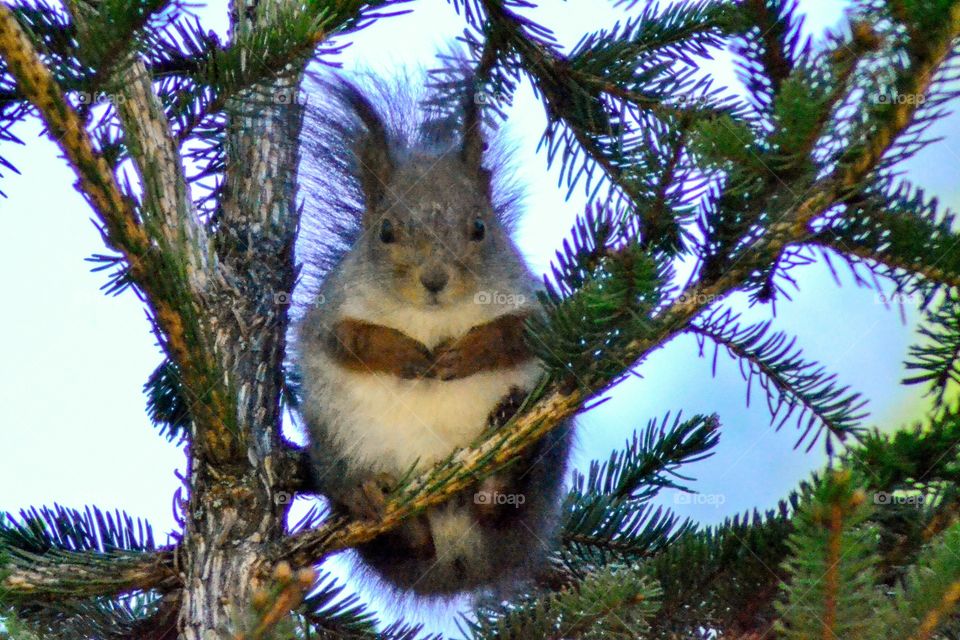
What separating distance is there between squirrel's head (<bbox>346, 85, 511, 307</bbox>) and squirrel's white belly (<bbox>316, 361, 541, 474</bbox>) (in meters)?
0.17

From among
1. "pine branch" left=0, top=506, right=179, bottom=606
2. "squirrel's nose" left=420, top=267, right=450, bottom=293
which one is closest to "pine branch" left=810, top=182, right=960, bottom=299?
"squirrel's nose" left=420, top=267, right=450, bottom=293

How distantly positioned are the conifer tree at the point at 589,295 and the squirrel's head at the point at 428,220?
0.58ft

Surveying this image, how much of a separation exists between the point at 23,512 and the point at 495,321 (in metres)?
0.83

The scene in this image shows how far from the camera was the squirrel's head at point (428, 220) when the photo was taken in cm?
183

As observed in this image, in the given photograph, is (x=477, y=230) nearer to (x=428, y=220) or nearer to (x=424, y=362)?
(x=428, y=220)

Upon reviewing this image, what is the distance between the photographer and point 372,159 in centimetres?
201

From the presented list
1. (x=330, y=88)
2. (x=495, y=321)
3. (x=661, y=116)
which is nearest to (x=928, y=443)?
(x=661, y=116)

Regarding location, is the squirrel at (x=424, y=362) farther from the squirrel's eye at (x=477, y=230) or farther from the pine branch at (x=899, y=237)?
the pine branch at (x=899, y=237)

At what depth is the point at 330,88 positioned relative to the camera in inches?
73.1

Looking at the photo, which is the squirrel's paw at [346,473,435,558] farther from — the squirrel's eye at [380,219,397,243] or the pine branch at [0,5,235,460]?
the squirrel's eye at [380,219,397,243]

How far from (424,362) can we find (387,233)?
27 centimetres

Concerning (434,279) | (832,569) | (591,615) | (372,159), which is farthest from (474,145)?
(832,569)

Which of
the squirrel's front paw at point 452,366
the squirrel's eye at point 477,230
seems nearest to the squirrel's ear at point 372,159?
the squirrel's eye at point 477,230

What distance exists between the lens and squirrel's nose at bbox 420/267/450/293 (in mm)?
1789
